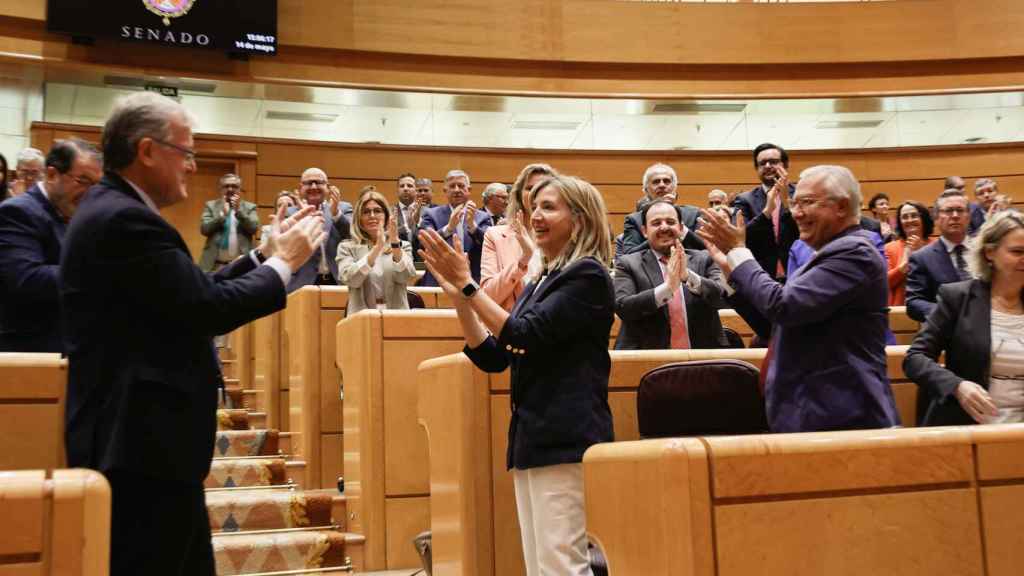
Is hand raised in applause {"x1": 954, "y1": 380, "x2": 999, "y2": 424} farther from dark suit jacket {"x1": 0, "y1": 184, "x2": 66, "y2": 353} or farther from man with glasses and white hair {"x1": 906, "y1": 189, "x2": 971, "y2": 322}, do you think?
dark suit jacket {"x1": 0, "y1": 184, "x2": 66, "y2": 353}

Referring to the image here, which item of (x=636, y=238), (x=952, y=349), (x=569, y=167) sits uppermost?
(x=569, y=167)

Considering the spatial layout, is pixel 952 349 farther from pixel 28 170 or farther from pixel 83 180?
pixel 28 170

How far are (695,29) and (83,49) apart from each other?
4796mm

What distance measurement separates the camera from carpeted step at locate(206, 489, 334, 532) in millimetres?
3217

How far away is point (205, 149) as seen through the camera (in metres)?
7.64

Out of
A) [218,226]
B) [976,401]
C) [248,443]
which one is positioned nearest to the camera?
[976,401]

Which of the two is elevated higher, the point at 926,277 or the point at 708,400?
the point at 926,277

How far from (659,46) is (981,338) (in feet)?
19.9

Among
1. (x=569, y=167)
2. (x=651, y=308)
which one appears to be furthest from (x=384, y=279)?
(x=569, y=167)

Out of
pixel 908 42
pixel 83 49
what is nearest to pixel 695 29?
pixel 908 42

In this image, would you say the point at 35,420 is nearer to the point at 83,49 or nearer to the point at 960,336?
the point at 960,336

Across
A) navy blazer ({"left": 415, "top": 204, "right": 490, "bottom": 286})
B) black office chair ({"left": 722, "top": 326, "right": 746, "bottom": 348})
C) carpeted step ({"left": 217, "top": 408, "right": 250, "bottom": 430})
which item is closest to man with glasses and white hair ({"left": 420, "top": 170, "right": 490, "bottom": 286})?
navy blazer ({"left": 415, "top": 204, "right": 490, "bottom": 286})

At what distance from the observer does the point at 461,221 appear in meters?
5.34

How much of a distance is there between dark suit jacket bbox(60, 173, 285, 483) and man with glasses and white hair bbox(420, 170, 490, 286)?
3.31m
